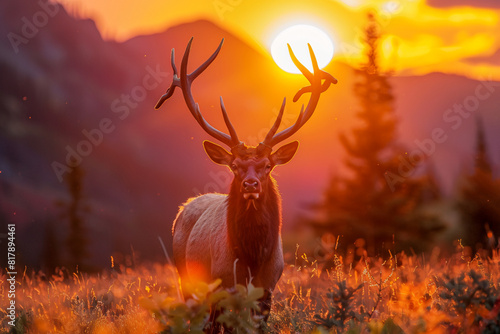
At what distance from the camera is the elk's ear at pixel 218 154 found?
719 centimetres

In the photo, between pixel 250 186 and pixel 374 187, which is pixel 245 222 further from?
pixel 374 187

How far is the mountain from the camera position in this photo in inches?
3344

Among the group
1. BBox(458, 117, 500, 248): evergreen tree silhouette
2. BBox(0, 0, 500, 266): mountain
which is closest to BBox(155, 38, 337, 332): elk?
BBox(458, 117, 500, 248): evergreen tree silhouette

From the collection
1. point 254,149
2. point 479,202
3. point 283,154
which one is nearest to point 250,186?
point 254,149

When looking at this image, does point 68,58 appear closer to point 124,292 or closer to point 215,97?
point 215,97

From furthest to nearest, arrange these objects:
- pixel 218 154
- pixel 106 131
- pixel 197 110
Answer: pixel 106 131
pixel 197 110
pixel 218 154

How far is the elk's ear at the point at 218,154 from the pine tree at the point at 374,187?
13.5 meters

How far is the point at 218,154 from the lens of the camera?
7262 mm

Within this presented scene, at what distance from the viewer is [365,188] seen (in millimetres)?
21547

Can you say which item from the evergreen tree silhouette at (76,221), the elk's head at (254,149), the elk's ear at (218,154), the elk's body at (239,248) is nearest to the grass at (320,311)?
the elk's body at (239,248)

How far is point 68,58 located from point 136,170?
27.7 metres

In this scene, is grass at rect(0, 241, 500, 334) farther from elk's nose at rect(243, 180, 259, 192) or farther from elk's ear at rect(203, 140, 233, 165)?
elk's ear at rect(203, 140, 233, 165)

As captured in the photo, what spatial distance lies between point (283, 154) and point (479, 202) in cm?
2647

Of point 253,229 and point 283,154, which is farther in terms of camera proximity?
point 283,154
